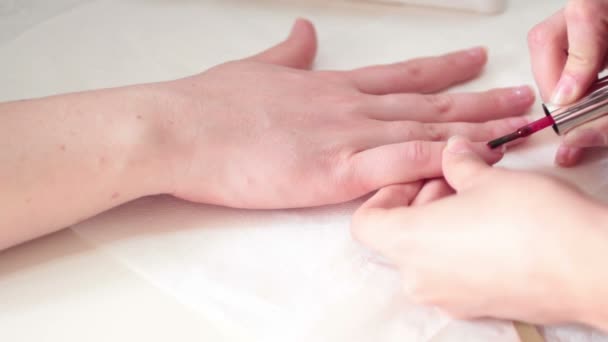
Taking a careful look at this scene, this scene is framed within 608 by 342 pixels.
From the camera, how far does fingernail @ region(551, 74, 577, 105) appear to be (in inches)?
30.8

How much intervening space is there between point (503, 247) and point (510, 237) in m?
0.01

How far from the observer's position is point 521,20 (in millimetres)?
1101

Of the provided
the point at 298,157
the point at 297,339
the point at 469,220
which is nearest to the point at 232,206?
the point at 298,157

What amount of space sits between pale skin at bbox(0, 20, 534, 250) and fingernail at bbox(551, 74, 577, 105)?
0.10m

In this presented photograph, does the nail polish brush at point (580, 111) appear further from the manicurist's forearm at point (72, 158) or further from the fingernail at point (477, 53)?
the manicurist's forearm at point (72, 158)

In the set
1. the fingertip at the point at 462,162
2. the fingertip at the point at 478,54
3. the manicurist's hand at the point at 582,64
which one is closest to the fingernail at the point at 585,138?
the manicurist's hand at the point at 582,64

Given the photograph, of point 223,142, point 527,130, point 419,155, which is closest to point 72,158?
point 223,142

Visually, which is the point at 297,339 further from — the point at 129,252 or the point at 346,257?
the point at 129,252

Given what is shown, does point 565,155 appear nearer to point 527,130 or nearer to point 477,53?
point 527,130

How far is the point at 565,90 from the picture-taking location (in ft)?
2.58

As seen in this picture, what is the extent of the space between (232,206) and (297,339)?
21 centimetres

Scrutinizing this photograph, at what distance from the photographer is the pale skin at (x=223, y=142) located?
80cm

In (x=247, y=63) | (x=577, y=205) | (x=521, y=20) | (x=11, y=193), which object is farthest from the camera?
(x=521, y=20)

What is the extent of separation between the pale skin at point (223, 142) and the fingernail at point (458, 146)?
0.11ft
